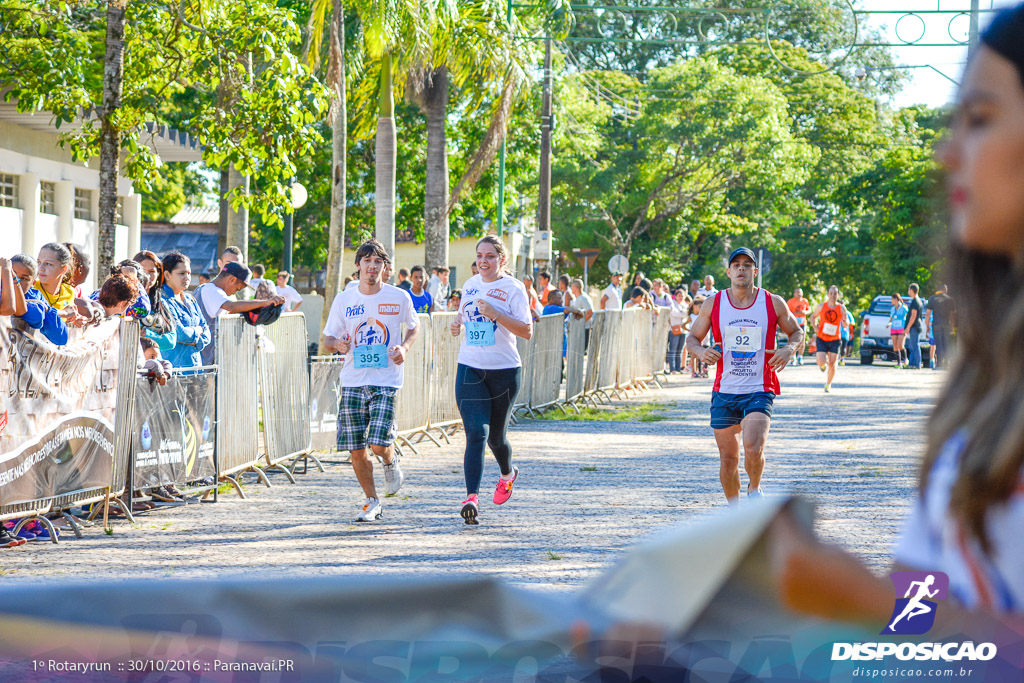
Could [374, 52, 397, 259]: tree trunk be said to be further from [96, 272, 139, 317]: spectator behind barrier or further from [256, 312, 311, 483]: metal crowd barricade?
[96, 272, 139, 317]: spectator behind barrier

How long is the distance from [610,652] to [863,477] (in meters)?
11.3

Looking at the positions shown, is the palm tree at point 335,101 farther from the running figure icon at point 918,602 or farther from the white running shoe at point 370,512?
the running figure icon at point 918,602

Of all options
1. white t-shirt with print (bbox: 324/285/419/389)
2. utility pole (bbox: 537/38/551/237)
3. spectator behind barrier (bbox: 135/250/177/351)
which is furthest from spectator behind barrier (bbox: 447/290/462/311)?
white t-shirt with print (bbox: 324/285/419/389)

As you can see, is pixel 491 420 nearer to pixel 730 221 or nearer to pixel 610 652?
pixel 610 652

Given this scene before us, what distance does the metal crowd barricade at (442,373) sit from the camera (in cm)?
1398

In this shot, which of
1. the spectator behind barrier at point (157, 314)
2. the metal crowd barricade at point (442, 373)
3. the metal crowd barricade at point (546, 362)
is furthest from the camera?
the metal crowd barricade at point (546, 362)

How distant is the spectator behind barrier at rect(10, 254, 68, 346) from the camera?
7.73 metres

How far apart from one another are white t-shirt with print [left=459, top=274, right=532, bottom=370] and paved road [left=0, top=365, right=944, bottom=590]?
117 cm

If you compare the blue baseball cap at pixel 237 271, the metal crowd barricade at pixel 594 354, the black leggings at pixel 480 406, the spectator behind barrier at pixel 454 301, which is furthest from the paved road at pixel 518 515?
the spectator behind barrier at pixel 454 301

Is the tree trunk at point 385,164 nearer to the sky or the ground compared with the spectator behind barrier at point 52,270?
nearer to the sky

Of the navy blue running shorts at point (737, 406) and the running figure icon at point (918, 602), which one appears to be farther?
the navy blue running shorts at point (737, 406)

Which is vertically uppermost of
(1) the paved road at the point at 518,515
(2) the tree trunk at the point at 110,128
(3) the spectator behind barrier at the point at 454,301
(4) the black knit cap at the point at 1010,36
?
(2) the tree trunk at the point at 110,128

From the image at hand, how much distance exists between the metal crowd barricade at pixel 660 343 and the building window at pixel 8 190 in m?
12.5

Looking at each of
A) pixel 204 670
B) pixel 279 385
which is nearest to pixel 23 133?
pixel 279 385
